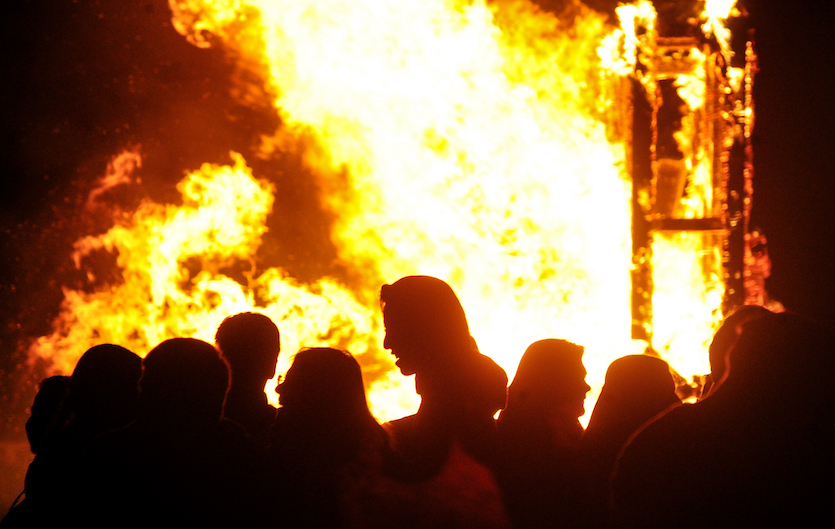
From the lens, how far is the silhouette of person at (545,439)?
6.81 feet

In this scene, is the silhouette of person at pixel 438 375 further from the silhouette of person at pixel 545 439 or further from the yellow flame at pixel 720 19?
the yellow flame at pixel 720 19

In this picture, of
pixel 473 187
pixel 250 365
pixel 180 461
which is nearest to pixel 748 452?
pixel 180 461

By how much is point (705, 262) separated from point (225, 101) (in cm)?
468

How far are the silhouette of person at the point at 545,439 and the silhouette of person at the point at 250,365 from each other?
1.08 meters

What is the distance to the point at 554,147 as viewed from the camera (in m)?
4.80

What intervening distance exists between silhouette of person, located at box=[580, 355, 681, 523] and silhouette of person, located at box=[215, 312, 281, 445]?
4.60 ft

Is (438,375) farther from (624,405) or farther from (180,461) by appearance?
(180,461)

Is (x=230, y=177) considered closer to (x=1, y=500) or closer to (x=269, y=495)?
(x=1, y=500)

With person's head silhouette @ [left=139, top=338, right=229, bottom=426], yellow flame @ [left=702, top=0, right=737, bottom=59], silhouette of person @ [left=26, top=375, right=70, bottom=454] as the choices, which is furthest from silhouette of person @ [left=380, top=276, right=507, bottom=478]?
yellow flame @ [left=702, top=0, right=737, bottom=59]

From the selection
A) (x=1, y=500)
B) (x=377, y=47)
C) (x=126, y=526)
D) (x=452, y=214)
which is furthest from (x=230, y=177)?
(x=126, y=526)

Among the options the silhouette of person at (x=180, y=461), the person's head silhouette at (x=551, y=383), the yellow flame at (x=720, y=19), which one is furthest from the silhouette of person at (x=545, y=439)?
the yellow flame at (x=720, y=19)

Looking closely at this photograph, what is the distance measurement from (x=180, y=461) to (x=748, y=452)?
1.68 meters

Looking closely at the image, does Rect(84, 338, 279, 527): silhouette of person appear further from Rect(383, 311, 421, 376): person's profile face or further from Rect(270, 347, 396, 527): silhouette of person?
Rect(383, 311, 421, 376): person's profile face

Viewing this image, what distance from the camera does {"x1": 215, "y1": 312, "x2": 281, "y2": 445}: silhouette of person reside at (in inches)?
100
